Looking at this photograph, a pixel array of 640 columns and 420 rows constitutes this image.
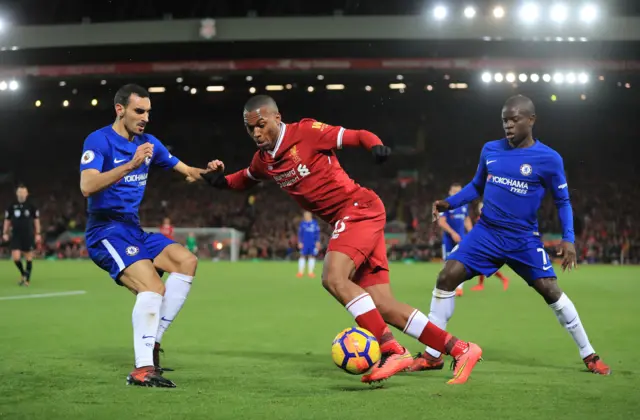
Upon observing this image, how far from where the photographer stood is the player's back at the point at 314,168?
21.4 feet

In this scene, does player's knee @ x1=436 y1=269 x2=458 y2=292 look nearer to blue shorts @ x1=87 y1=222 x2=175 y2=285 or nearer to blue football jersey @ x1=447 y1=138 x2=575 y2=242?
blue football jersey @ x1=447 y1=138 x2=575 y2=242

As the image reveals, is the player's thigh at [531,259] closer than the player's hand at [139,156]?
No

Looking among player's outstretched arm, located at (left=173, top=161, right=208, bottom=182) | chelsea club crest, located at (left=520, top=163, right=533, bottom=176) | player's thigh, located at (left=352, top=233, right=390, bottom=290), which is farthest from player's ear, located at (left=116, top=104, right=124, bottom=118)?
chelsea club crest, located at (left=520, top=163, right=533, bottom=176)

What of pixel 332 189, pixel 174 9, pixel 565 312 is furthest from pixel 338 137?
pixel 174 9

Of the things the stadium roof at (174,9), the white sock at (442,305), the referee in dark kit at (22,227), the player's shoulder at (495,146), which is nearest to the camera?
the white sock at (442,305)

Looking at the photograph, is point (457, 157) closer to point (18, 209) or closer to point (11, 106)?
point (11, 106)

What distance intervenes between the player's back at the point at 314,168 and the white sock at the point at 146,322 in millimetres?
1449

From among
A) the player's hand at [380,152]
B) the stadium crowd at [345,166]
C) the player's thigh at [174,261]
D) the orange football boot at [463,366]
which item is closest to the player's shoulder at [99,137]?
the player's thigh at [174,261]

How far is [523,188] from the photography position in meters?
7.14

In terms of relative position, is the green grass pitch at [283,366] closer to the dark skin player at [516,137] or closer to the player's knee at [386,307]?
the player's knee at [386,307]

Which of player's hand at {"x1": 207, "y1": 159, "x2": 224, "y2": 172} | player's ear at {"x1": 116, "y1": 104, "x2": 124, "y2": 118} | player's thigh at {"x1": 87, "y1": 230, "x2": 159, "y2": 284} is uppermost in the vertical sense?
player's ear at {"x1": 116, "y1": 104, "x2": 124, "y2": 118}

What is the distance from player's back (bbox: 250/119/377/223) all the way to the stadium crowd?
30.2 meters

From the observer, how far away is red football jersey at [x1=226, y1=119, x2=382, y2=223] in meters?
6.53

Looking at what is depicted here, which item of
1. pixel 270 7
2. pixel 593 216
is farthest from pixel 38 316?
pixel 593 216
